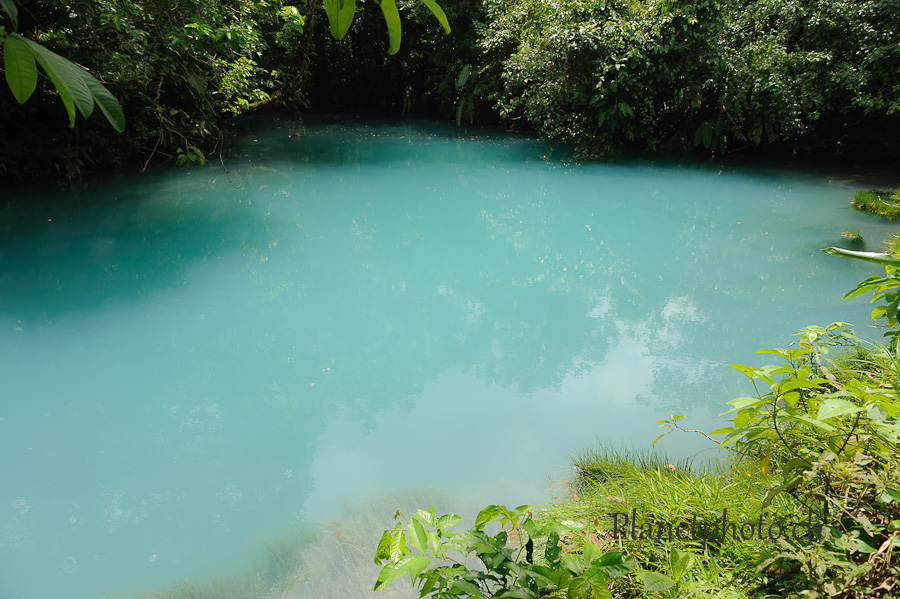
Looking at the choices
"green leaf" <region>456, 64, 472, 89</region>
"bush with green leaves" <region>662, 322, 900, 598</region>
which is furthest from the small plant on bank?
"green leaf" <region>456, 64, 472, 89</region>

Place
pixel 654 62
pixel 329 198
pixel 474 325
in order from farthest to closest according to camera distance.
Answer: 1. pixel 654 62
2. pixel 329 198
3. pixel 474 325

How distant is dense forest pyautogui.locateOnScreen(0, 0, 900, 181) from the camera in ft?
21.2

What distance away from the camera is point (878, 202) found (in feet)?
21.8

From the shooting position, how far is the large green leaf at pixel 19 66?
1.69 feet

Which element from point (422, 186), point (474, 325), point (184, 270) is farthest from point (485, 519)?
point (422, 186)

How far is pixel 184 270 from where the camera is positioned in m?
5.12

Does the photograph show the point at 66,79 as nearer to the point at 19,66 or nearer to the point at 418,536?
the point at 19,66

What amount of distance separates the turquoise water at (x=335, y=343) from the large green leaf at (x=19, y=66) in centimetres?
216

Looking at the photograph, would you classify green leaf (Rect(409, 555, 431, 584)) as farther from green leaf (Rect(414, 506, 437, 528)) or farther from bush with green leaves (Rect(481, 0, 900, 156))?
bush with green leaves (Rect(481, 0, 900, 156))

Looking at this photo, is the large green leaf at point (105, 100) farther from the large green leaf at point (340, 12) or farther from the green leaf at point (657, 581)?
the green leaf at point (657, 581)

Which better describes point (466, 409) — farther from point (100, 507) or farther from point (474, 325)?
point (100, 507)

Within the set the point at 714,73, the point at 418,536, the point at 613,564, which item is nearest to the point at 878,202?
the point at 714,73

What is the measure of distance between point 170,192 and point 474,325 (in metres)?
5.57

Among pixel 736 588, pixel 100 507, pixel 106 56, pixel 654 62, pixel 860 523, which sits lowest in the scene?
pixel 100 507
